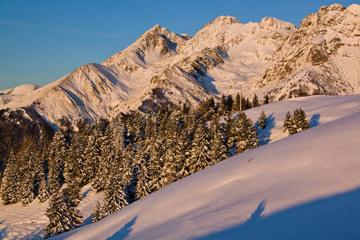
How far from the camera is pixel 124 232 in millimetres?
12281

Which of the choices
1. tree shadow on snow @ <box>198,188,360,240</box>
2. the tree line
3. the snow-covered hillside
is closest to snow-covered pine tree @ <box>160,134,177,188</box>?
the tree line

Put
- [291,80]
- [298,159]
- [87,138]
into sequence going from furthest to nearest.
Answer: [291,80], [87,138], [298,159]

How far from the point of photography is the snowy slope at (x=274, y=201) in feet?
22.8

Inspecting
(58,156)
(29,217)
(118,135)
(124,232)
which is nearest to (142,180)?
(118,135)

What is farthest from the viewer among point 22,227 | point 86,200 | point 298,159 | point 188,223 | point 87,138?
point 87,138

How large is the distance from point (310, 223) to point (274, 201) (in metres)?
2.03

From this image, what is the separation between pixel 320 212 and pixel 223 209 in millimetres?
3646

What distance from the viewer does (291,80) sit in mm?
190750

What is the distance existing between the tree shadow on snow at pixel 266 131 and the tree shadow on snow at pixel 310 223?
43136 mm

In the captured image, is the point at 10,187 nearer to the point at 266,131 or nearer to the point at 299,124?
the point at 266,131

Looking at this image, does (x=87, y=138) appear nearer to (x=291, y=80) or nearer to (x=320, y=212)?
(x=320, y=212)

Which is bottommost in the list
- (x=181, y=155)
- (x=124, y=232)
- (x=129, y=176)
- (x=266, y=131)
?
(x=266, y=131)

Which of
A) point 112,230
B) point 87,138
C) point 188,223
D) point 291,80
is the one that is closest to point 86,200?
point 87,138

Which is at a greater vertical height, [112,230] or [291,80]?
[291,80]
